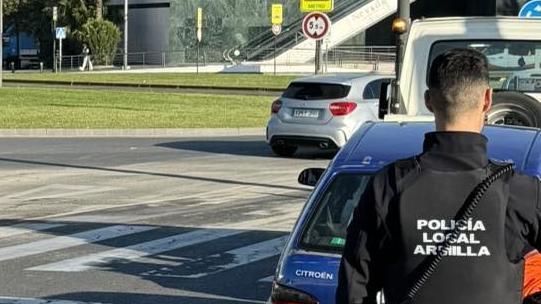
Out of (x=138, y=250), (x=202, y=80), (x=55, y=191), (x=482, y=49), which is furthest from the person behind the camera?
(x=202, y=80)

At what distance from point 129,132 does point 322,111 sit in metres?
7.21

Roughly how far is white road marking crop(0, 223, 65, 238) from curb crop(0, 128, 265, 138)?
12.7m

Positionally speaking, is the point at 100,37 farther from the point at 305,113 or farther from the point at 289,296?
the point at 289,296

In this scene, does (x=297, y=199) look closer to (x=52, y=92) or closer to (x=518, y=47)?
(x=518, y=47)

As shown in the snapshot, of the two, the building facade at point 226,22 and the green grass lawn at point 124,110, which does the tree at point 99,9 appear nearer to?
the building facade at point 226,22

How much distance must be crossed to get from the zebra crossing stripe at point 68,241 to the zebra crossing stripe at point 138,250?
0.56m

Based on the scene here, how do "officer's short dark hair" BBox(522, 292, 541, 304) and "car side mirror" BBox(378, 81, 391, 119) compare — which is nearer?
"officer's short dark hair" BBox(522, 292, 541, 304)

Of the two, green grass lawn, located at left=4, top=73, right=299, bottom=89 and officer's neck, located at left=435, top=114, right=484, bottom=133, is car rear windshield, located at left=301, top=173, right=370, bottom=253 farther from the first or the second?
green grass lawn, located at left=4, top=73, right=299, bottom=89

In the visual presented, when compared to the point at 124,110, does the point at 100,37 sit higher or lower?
higher

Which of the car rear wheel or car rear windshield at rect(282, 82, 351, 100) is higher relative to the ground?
car rear windshield at rect(282, 82, 351, 100)

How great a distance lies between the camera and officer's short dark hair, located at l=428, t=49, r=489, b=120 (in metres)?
2.74

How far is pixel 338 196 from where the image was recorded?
14.4 ft

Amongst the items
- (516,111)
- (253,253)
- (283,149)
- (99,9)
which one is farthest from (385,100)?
(99,9)

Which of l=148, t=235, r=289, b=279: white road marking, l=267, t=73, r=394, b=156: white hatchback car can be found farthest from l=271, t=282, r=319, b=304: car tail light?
l=267, t=73, r=394, b=156: white hatchback car
